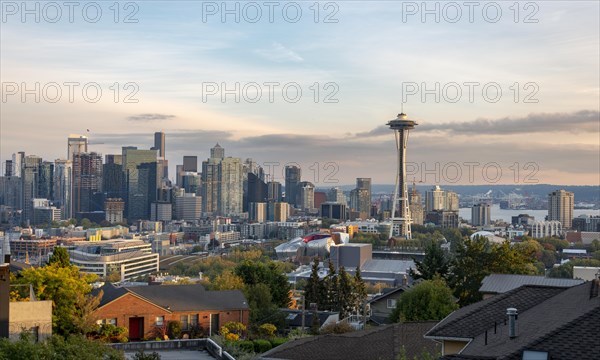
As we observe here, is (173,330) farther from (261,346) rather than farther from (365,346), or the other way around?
(365,346)

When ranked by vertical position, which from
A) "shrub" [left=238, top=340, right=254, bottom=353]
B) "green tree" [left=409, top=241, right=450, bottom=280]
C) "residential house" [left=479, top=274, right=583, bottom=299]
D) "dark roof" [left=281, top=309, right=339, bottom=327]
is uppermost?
"residential house" [left=479, top=274, right=583, bottom=299]

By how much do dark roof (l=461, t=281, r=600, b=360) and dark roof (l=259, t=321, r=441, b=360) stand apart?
5518 mm

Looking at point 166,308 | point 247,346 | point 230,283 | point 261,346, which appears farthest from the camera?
point 230,283

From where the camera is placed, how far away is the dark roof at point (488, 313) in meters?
15.9

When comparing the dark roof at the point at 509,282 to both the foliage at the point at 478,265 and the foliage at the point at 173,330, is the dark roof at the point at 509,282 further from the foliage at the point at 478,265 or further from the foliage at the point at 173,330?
the foliage at the point at 173,330

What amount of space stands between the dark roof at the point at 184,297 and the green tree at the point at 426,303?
6523mm

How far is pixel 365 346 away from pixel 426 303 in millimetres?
13020

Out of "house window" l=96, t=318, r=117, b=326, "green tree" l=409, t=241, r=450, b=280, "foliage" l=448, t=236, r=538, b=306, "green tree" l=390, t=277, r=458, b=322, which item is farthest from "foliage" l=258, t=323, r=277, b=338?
"green tree" l=409, t=241, r=450, b=280

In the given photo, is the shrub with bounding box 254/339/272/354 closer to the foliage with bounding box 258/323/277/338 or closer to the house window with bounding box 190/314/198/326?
the foliage with bounding box 258/323/277/338

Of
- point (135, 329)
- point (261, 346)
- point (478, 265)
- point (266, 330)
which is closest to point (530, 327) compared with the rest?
point (261, 346)

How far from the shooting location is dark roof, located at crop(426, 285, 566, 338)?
626 inches

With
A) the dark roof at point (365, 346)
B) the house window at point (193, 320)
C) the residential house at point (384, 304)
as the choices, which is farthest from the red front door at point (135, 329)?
the residential house at point (384, 304)

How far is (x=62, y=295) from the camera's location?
29000 mm

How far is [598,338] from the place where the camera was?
10.7 meters
